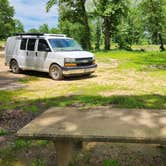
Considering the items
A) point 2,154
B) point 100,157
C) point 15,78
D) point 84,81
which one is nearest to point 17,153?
point 2,154

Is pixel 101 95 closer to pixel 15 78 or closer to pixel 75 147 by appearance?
pixel 75 147

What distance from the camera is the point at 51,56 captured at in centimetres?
1352

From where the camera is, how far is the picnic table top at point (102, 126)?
3.80 metres

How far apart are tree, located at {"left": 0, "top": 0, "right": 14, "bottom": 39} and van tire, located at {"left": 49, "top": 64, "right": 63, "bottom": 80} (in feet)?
152

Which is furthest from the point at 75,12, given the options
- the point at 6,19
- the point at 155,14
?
the point at 6,19

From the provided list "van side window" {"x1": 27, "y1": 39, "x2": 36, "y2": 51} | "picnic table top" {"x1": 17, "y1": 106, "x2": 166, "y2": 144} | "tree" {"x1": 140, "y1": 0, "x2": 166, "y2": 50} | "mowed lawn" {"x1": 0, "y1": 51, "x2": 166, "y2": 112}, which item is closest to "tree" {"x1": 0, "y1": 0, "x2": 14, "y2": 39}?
"tree" {"x1": 140, "y1": 0, "x2": 166, "y2": 50}

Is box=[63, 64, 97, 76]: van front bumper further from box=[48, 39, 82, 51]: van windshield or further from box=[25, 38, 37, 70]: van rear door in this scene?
box=[25, 38, 37, 70]: van rear door

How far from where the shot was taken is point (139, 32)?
62469 millimetres

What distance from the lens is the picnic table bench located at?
3.80 metres

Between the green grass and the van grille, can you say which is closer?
the van grille

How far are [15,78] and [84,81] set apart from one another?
3455 millimetres

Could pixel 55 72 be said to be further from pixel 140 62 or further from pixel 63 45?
pixel 140 62

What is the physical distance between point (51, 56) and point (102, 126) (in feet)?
31.8

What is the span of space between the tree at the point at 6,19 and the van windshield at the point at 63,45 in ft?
150
